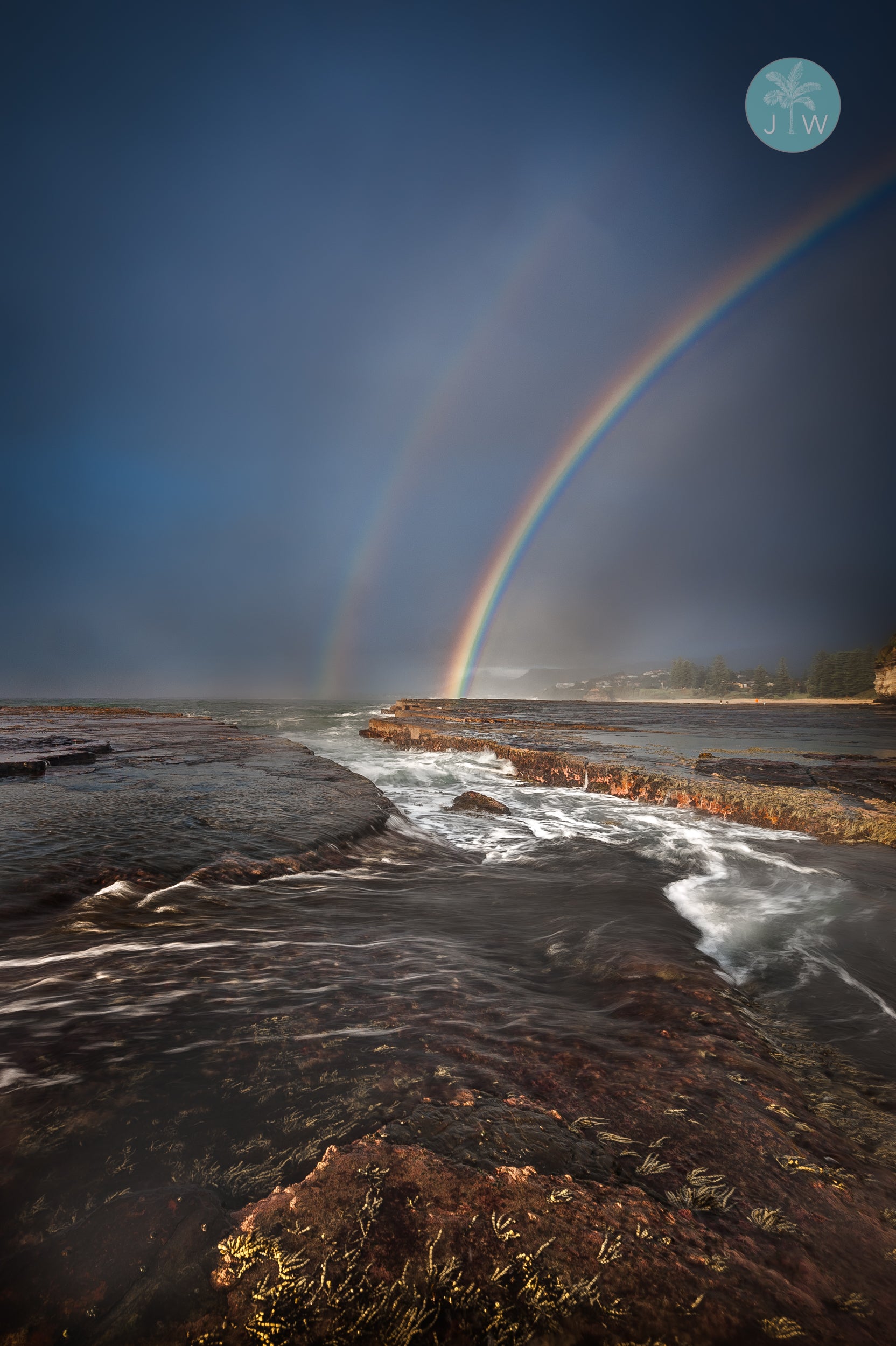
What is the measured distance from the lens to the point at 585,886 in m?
6.04

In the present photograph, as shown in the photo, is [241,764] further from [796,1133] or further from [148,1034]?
[796,1133]

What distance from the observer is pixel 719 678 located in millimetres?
124062

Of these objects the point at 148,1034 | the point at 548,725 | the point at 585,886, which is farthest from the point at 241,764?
the point at 548,725

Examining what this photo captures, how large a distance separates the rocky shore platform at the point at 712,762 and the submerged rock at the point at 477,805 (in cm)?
321

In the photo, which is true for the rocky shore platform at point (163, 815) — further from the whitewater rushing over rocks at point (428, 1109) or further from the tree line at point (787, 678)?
the tree line at point (787, 678)

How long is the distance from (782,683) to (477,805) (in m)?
118

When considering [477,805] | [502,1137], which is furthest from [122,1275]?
[477,805]

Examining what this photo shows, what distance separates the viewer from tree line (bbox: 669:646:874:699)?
92.4 meters

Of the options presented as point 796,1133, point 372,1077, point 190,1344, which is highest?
point 190,1344

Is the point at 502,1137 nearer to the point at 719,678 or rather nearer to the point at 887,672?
the point at 887,672

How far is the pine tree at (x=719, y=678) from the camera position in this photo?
123 meters

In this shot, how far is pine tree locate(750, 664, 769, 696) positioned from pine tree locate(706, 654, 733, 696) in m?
6.46

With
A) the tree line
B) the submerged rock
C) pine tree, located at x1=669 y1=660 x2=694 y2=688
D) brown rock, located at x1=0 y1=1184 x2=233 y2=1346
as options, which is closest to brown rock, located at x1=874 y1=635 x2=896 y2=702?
the tree line

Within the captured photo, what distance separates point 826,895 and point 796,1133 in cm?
503
